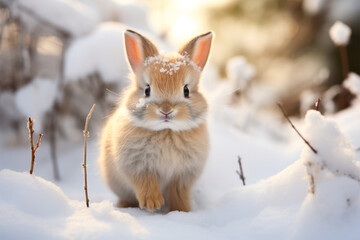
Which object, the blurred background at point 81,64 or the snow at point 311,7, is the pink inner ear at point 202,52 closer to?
the blurred background at point 81,64

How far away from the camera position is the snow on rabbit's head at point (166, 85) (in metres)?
2.02

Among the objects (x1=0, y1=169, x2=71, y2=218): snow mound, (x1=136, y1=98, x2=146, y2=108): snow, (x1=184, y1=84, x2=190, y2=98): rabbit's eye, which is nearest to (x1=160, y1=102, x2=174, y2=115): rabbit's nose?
(x1=136, y1=98, x2=146, y2=108): snow

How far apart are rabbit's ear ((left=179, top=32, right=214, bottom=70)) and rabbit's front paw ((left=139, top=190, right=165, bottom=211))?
96cm

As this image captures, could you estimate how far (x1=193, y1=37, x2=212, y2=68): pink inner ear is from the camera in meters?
2.42

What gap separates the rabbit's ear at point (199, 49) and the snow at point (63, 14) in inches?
77.0

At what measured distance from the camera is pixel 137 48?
7.73ft

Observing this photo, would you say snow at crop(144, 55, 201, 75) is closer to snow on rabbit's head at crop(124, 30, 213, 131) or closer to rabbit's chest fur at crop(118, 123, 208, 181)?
snow on rabbit's head at crop(124, 30, 213, 131)

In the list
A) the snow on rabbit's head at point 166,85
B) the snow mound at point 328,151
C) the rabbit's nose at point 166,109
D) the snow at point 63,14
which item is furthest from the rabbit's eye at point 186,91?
the snow at point 63,14

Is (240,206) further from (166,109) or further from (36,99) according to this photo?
(36,99)

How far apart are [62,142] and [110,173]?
198 centimetres

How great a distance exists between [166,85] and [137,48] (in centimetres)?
45

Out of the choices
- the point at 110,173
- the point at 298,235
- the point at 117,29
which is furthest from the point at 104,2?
the point at 298,235

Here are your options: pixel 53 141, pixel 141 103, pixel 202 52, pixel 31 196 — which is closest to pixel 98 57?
pixel 53 141

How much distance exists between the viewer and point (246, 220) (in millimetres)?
1726
